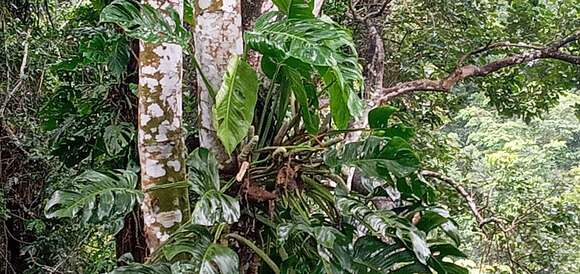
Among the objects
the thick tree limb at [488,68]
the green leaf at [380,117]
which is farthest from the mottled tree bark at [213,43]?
the thick tree limb at [488,68]

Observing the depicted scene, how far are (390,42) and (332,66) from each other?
236 centimetres

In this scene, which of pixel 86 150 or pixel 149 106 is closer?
pixel 149 106

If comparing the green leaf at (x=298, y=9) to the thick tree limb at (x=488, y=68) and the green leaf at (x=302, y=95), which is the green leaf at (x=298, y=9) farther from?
the thick tree limb at (x=488, y=68)

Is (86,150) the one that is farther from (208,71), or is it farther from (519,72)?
(519,72)

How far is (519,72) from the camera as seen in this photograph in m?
3.12

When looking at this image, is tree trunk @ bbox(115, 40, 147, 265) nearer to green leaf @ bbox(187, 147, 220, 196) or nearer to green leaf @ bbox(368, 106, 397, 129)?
green leaf @ bbox(187, 147, 220, 196)

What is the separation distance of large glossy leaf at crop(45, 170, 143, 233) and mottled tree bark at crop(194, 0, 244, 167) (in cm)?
21

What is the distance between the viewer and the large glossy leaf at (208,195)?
3.29 feet

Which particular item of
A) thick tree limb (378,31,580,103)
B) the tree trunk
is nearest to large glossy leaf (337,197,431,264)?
the tree trunk

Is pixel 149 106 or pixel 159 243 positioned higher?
pixel 149 106

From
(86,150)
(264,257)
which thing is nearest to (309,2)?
(264,257)

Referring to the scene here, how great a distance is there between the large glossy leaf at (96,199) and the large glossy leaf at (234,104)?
0.76ft

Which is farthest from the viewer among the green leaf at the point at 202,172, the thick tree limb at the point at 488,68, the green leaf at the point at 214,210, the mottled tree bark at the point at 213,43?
the thick tree limb at the point at 488,68

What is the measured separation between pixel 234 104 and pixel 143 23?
22cm
